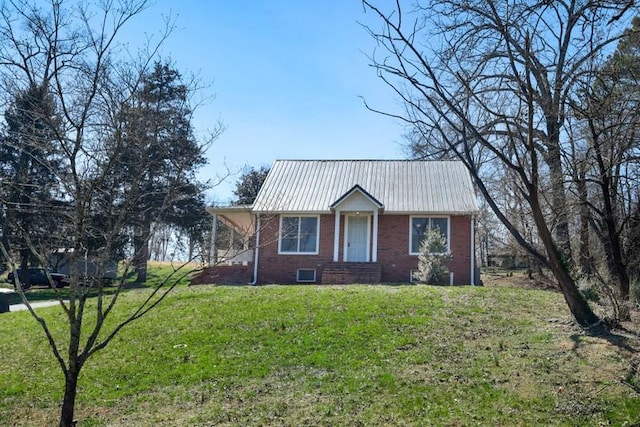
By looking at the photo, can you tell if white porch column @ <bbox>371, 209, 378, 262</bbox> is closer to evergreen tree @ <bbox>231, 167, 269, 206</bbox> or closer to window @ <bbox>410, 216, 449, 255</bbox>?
window @ <bbox>410, 216, 449, 255</bbox>

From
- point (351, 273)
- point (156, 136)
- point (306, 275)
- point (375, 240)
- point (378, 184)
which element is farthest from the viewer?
point (378, 184)

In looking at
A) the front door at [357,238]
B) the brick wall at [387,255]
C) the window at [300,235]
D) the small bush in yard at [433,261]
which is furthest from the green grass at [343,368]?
the window at [300,235]

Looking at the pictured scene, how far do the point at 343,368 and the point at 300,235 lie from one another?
12493 mm

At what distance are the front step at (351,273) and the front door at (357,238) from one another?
99 cm

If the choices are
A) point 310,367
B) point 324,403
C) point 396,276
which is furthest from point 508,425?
point 396,276

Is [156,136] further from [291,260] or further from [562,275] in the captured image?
[291,260]

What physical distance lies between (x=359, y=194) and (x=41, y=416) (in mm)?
13927

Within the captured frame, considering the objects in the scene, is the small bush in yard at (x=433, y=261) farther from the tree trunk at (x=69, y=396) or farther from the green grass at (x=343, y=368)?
the tree trunk at (x=69, y=396)

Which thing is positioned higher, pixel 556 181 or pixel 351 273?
pixel 556 181

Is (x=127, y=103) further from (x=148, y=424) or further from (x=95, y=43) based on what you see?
(x=148, y=424)

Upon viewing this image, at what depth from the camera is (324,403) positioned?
24.3 ft

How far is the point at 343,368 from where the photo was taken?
8.60m

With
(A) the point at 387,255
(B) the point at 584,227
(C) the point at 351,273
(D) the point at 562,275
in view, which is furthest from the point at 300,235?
(D) the point at 562,275

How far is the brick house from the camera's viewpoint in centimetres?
1977
